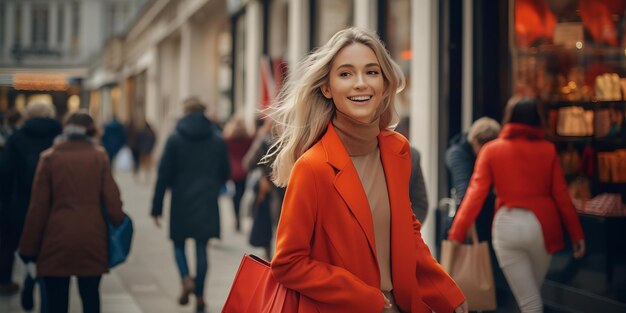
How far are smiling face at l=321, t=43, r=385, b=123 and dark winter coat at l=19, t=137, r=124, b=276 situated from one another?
3.33 metres

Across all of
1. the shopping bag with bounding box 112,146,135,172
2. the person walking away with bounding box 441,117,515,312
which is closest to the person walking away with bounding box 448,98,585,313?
the person walking away with bounding box 441,117,515,312

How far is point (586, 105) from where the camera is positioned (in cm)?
791

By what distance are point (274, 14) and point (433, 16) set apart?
869 cm

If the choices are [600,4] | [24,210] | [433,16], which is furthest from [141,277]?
[600,4]

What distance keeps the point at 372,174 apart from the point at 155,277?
702cm

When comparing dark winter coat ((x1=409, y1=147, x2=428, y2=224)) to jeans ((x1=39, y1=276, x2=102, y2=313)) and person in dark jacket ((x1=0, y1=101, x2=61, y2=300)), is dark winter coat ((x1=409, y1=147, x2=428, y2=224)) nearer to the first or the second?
jeans ((x1=39, y1=276, x2=102, y2=313))

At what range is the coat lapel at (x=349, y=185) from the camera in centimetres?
320

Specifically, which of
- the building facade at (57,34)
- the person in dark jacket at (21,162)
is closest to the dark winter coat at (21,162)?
the person in dark jacket at (21,162)

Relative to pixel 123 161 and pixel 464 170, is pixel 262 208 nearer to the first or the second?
pixel 464 170

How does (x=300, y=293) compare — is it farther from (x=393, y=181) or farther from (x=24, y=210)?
(x=24, y=210)

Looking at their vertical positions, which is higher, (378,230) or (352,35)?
(352,35)

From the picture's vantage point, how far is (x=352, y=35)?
3.34 meters

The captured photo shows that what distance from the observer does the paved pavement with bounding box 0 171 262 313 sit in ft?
27.1

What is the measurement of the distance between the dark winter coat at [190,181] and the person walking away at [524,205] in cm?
282
